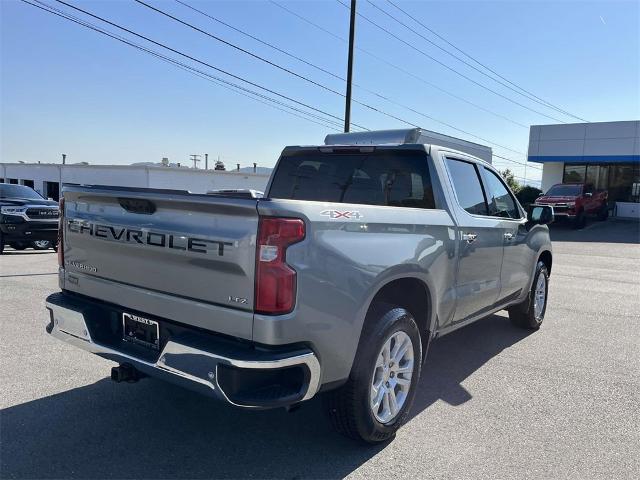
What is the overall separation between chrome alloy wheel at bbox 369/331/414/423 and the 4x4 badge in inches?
32.7

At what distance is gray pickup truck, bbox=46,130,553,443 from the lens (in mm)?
2580

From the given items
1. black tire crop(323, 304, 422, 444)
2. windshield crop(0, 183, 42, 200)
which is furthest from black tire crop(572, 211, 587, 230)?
black tire crop(323, 304, 422, 444)

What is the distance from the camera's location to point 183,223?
2797mm

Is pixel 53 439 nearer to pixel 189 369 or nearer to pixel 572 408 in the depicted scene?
→ pixel 189 369

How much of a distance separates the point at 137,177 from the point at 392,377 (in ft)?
114

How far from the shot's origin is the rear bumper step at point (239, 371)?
2539 millimetres

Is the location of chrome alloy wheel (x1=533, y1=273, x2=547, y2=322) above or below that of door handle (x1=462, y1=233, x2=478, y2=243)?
below

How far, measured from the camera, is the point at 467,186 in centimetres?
452

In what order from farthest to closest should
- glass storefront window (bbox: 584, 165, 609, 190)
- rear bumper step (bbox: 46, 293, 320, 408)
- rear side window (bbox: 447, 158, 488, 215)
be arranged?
glass storefront window (bbox: 584, 165, 609, 190), rear side window (bbox: 447, 158, 488, 215), rear bumper step (bbox: 46, 293, 320, 408)

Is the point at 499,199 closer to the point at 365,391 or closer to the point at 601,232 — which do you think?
the point at 365,391

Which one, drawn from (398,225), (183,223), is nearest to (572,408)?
(398,225)

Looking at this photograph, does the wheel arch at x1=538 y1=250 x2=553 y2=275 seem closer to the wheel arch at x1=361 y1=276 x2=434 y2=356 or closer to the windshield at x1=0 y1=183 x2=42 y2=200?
the wheel arch at x1=361 y1=276 x2=434 y2=356

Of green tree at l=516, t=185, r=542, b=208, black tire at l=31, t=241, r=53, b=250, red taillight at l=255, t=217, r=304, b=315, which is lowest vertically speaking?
black tire at l=31, t=241, r=53, b=250

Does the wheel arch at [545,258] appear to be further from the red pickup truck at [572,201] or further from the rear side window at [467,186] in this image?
the red pickup truck at [572,201]
